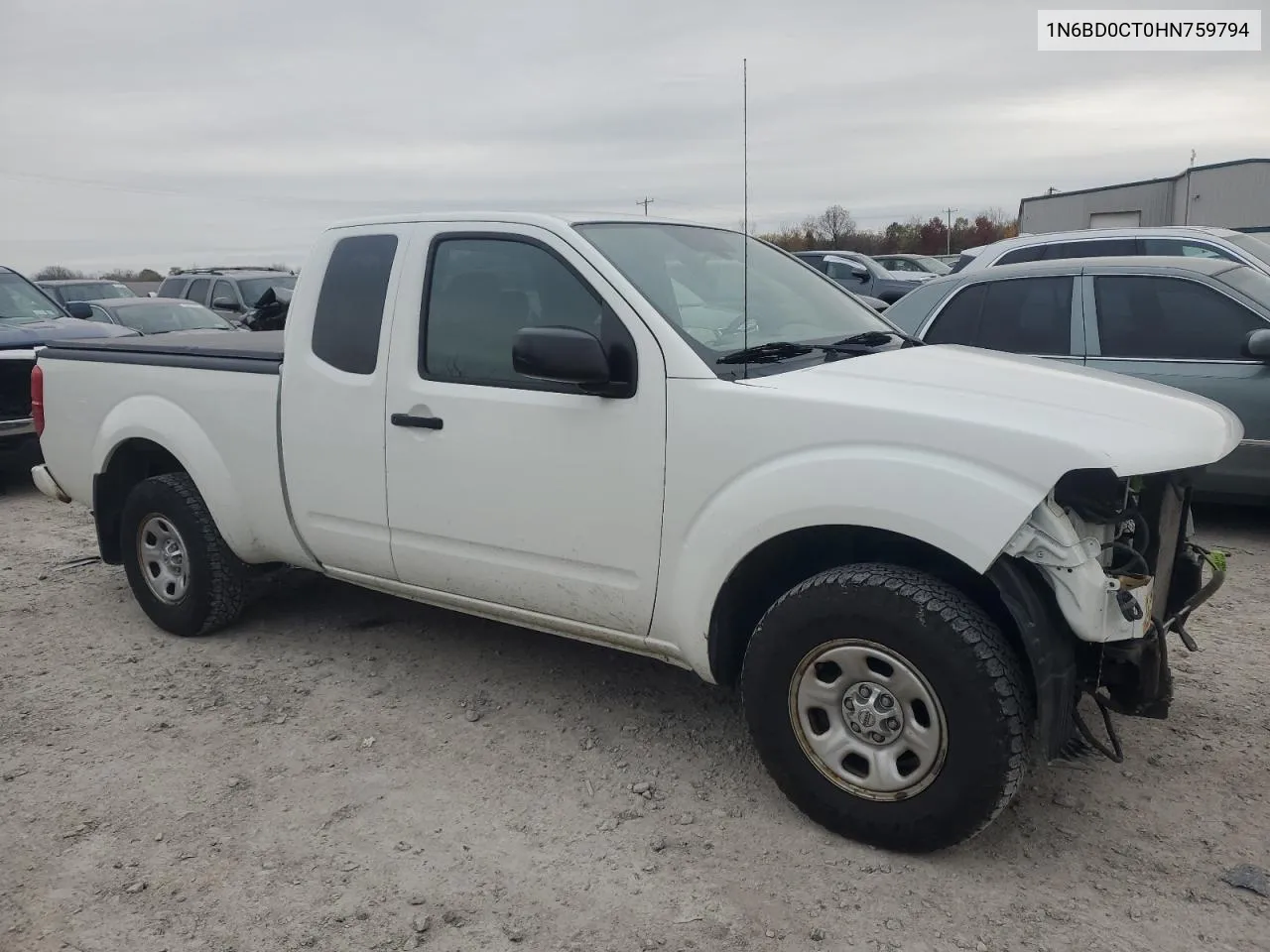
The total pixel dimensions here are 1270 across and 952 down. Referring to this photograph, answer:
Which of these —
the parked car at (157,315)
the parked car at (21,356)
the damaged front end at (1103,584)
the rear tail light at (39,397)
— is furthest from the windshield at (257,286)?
the damaged front end at (1103,584)

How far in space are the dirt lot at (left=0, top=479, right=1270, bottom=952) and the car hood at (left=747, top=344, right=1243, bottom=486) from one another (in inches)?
45.7

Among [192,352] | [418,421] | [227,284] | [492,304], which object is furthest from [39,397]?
[227,284]

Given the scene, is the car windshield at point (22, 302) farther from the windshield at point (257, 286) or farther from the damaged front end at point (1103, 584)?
the damaged front end at point (1103, 584)

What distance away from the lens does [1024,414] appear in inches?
115

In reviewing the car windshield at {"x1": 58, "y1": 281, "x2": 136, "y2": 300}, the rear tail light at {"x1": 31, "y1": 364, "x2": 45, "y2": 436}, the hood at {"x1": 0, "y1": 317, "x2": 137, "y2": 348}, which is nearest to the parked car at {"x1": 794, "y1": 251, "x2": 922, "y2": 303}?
the hood at {"x1": 0, "y1": 317, "x2": 137, "y2": 348}

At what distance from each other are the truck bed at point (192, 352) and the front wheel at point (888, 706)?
263 centimetres

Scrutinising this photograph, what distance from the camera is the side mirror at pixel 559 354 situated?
130 inches

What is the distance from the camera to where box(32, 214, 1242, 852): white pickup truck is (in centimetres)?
285

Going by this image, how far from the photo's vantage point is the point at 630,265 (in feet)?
12.0

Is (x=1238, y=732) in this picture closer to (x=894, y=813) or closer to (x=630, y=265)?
(x=894, y=813)

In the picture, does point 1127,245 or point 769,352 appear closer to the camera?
point 769,352

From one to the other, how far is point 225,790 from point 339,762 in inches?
15.2

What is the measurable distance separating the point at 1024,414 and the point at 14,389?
831 cm

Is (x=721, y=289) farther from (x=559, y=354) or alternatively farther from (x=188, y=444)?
(x=188, y=444)
